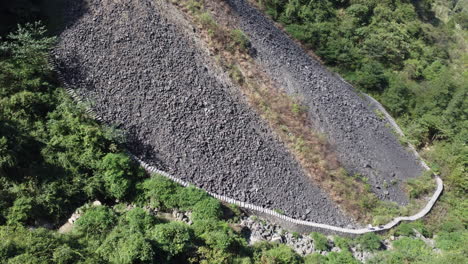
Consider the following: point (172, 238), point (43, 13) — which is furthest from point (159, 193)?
point (43, 13)

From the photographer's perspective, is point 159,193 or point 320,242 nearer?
point 159,193

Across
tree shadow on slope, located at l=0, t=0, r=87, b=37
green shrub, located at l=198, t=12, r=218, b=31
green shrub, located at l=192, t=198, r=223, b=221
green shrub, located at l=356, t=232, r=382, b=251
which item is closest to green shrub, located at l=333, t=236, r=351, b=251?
green shrub, located at l=356, t=232, r=382, b=251

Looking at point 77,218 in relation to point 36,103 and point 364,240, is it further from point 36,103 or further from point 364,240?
point 364,240

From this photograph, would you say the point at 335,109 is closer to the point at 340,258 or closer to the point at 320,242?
the point at 320,242

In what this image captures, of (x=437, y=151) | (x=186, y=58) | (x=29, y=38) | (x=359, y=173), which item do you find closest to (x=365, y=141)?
(x=359, y=173)

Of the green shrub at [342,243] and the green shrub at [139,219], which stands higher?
the green shrub at [139,219]

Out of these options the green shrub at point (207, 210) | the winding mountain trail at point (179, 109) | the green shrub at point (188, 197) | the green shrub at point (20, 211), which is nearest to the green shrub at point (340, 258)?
the winding mountain trail at point (179, 109)

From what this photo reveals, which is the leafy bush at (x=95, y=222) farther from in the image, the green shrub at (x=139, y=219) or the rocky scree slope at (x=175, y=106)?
the rocky scree slope at (x=175, y=106)
